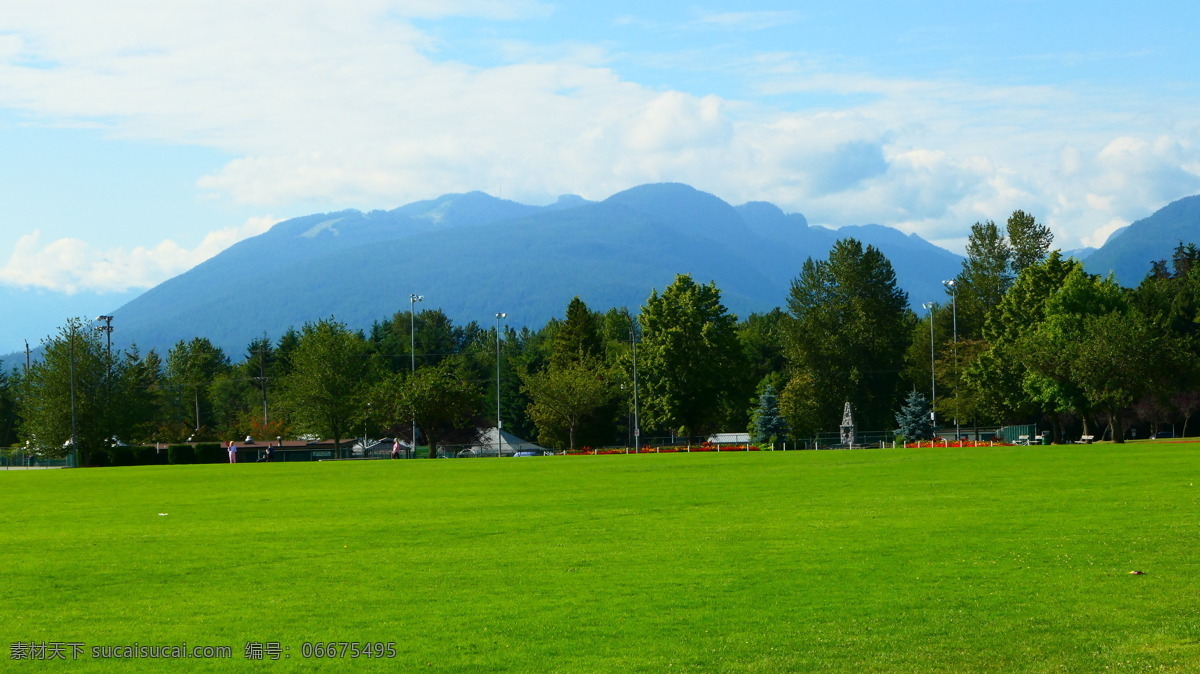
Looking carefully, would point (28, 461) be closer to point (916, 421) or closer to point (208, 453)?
point (208, 453)

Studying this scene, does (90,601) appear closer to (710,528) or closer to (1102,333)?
(710,528)

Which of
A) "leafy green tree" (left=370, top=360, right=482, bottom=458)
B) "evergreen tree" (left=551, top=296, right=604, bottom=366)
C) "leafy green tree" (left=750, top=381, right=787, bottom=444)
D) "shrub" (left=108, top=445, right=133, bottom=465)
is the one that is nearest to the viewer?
"shrub" (left=108, top=445, right=133, bottom=465)

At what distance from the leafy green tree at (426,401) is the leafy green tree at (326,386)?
190 inches

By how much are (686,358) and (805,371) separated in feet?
38.8

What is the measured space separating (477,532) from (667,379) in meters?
79.1

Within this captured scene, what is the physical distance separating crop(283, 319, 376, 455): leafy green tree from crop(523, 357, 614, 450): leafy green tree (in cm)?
1519

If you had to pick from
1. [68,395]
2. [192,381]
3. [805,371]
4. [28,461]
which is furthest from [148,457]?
[192,381]

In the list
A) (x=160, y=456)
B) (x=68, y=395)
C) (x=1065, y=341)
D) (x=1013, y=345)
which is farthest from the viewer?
(x=68, y=395)

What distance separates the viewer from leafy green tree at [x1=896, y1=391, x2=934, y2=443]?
90.4 metres

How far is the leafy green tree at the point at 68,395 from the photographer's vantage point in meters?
86.3

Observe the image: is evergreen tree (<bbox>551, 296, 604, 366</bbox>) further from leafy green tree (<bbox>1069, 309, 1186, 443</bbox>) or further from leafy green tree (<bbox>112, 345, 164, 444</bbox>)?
leafy green tree (<bbox>1069, 309, 1186, 443</bbox>)

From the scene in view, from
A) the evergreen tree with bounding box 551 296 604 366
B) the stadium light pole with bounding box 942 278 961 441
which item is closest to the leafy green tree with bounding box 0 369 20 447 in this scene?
the evergreen tree with bounding box 551 296 604 366

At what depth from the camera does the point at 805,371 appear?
340ft

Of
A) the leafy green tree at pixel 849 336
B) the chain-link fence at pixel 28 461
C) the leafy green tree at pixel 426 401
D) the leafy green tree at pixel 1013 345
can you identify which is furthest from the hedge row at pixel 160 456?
the leafy green tree at pixel 1013 345
